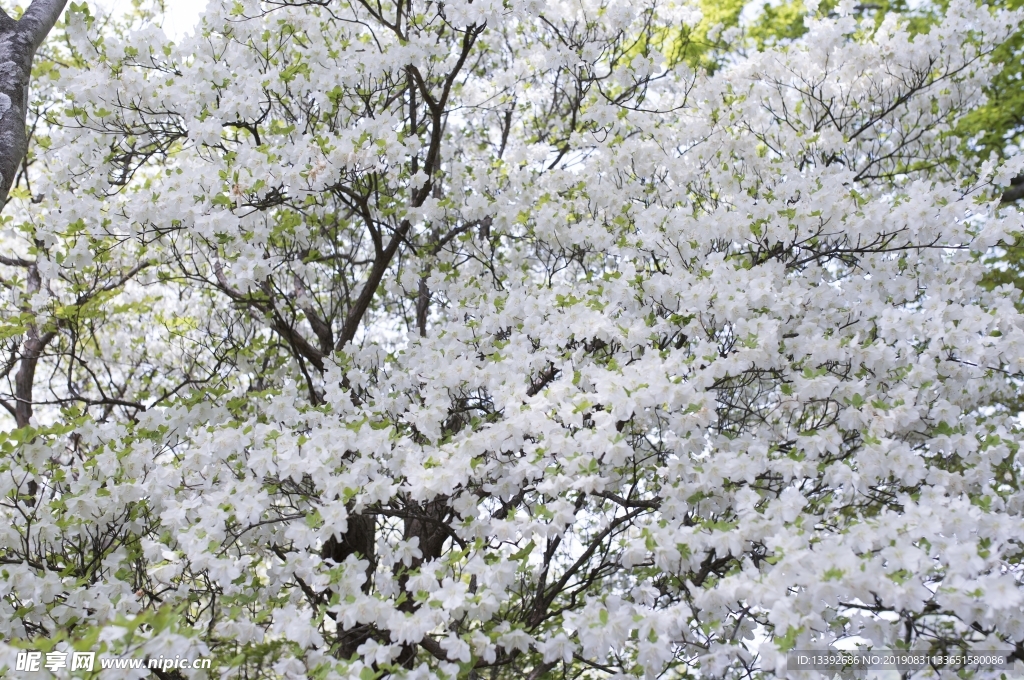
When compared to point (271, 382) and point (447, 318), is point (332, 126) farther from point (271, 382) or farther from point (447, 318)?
point (271, 382)

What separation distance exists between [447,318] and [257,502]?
241 centimetres

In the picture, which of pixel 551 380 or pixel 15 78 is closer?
pixel 15 78

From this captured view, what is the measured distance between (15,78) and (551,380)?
3.43 metres

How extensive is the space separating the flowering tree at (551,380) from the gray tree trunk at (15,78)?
0.32 metres

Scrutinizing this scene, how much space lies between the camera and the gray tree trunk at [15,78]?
12.7 feet

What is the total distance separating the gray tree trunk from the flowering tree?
1.05 feet

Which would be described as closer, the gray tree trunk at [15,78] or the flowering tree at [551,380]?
the flowering tree at [551,380]

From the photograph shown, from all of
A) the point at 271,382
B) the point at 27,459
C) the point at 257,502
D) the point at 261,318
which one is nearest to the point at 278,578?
the point at 257,502

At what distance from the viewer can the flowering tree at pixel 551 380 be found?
3.17 m

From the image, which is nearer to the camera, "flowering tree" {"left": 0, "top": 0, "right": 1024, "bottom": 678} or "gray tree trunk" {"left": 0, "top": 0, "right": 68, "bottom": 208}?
"flowering tree" {"left": 0, "top": 0, "right": 1024, "bottom": 678}

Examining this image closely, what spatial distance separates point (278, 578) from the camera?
3596mm

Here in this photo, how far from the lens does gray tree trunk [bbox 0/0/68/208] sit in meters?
3.88

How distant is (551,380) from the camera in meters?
4.55

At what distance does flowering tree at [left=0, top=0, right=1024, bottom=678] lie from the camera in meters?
3.17
